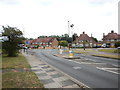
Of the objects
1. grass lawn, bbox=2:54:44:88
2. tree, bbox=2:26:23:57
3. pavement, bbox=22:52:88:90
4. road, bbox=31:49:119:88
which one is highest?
tree, bbox=2:26:23:57

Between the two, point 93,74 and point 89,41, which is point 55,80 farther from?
point 89,41

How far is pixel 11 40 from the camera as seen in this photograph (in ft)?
62.1

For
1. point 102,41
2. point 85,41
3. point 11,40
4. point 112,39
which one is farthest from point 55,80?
point 102,41

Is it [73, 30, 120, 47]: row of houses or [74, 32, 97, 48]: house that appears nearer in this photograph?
[73, 30, 120, 47]: row of houses

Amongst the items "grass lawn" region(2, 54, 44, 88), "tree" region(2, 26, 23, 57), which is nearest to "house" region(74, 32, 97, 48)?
"tree" region(2, 26, 23, 57)

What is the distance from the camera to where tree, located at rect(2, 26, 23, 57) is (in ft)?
60.1

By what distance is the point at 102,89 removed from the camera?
5141 mm

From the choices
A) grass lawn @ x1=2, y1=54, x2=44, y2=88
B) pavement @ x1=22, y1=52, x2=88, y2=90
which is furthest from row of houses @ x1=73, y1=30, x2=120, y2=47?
grass lawn @ x1=2, y1=54, x2=44, y2=88

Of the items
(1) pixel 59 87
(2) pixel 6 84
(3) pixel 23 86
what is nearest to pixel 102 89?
(1) pixel 59 87

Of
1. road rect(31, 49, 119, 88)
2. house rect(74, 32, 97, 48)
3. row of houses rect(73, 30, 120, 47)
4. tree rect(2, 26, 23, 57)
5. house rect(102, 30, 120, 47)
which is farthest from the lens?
house rect(74, 32, 97, 48)

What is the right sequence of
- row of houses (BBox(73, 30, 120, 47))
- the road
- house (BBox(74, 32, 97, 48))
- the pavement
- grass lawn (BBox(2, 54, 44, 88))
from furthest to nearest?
house (BBox(74, 32, 97, 48)), row of houses (BBox(73, 30, 120, 47)), the road, the pavement, grass lawn (BBox(2, 54, 44, 88))

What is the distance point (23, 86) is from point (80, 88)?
8.27ft

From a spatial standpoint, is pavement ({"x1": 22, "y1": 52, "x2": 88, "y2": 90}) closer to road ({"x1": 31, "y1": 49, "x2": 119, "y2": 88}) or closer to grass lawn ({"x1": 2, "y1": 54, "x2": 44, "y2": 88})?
grass lawn ({"x1": 2, "y1": 54, "x2": 44, "y2": 88})

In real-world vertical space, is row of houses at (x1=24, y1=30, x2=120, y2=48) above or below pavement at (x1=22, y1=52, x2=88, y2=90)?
above
